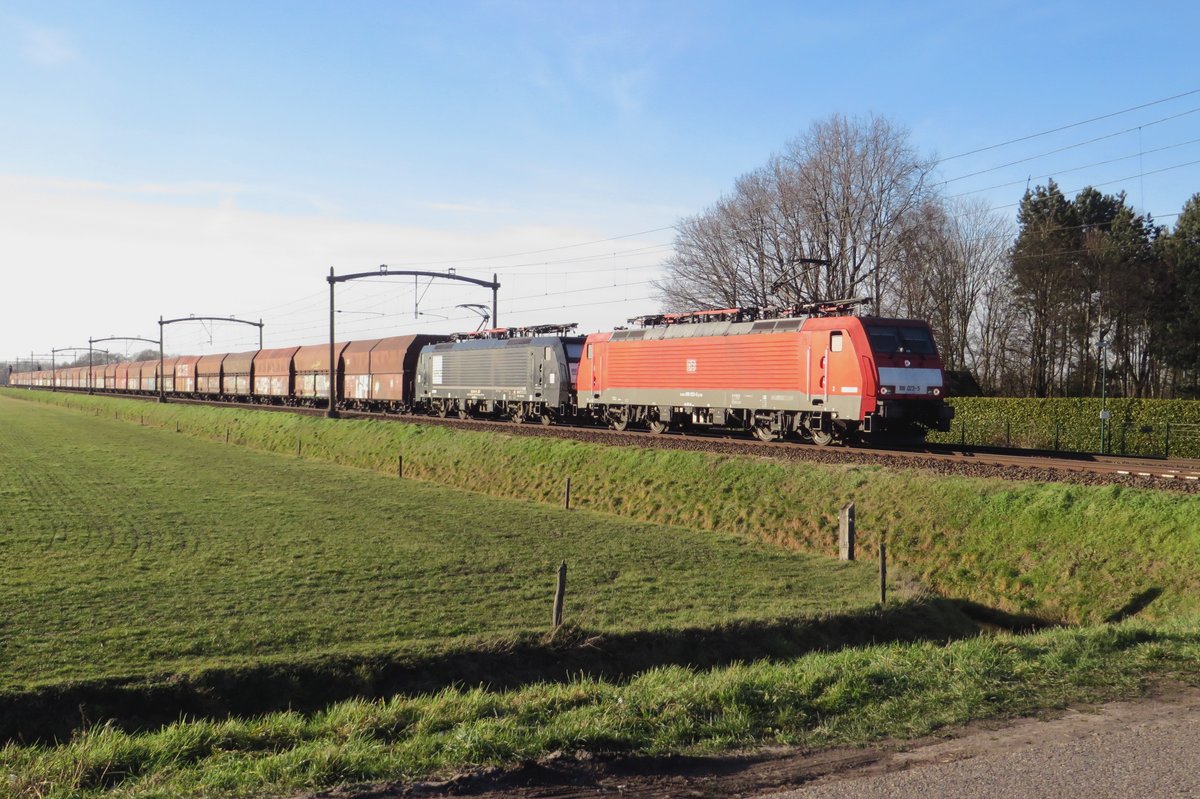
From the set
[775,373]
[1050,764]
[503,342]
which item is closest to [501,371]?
[503,342]

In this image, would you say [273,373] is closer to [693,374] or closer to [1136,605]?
[693,374]

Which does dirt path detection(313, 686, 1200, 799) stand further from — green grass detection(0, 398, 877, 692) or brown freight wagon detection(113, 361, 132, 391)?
brown freight wagon detection(113, 361, 132, 391)

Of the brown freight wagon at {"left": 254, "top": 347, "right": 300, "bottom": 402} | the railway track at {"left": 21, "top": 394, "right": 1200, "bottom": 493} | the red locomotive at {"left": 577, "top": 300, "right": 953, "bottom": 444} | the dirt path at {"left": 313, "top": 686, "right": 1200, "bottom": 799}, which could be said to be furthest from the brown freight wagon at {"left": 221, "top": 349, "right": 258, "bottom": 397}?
the dirt path at {"left": 313, "top": 686, "right": 1200, "bottom": 799}

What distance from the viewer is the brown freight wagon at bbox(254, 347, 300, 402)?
6003cm

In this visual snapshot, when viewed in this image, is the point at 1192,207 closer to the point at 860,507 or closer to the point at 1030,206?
the point at 1030,206

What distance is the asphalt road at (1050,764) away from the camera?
5.39m

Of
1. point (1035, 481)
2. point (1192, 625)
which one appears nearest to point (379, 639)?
point (1192, 625)

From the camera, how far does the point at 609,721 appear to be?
6988mm

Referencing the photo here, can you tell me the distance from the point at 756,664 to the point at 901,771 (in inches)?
170

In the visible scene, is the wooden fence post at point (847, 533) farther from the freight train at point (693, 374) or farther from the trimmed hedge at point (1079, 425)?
the trimmed hedge at point (1079, 425)

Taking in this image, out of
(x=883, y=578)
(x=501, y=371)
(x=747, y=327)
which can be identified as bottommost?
(x=883, y=578)

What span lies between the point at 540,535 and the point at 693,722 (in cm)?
1274

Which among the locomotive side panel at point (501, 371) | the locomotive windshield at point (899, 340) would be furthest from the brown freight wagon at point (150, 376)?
the locomotive windshield at point (899, 340)

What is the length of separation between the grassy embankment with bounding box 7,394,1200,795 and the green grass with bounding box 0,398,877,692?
0.22 m
